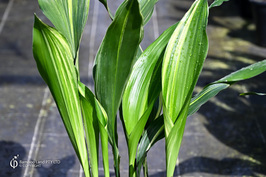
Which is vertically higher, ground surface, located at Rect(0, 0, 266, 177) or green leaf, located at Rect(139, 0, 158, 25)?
green leaf, located at Rect(139, 0, 158, 25)

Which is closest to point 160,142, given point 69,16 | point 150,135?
point 150,135

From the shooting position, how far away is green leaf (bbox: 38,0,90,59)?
0.99 metres

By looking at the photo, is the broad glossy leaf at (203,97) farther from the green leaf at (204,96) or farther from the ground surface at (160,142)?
the ground surface at (160,142)

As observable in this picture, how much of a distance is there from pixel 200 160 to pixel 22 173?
31.9 inches

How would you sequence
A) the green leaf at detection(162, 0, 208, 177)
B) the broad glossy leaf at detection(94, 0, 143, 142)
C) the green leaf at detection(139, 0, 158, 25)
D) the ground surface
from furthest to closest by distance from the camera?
1. the ground surface
2. the green leaf at detection(139, 0, 158, 25)
3. the green leaf at detection(162, 0, 208, 177)
4. the broad glossy leaf at detection(94, 0, 143, 142)

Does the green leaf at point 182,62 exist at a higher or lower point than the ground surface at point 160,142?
higher

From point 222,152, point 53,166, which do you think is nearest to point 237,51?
point 222,152

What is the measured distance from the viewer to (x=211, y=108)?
8.13 ft

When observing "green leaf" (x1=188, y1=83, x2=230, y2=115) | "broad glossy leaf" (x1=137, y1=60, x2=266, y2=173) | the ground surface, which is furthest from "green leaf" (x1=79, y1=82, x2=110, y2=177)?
the ground surface

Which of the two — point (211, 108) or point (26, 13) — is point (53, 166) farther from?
point (26, 13)

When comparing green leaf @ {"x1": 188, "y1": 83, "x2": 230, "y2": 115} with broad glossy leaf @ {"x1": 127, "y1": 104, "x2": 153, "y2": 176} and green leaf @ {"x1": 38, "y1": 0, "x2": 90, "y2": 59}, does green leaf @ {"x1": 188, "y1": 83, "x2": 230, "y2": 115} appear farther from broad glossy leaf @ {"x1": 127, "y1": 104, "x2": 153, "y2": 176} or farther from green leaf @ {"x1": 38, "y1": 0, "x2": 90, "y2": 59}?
green leaf @ {"x1": 38, "y1": 0, "x2": 90, "y2": 59}

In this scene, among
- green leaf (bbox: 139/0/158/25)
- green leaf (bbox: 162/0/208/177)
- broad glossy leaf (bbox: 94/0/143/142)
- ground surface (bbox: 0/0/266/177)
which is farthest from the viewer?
ground surface (bbox: 0/0/266/177)

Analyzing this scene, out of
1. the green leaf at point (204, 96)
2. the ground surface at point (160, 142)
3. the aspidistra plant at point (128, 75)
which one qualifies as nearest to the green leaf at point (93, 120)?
the aspidistra plant at point (128, 75)

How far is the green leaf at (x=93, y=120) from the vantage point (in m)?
0.94
